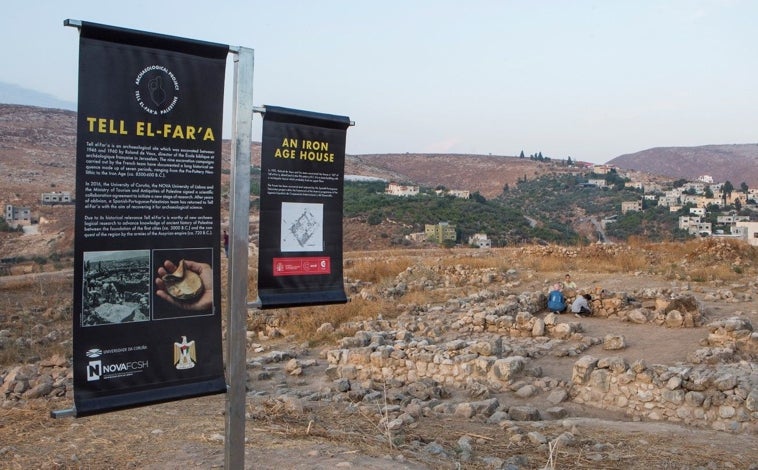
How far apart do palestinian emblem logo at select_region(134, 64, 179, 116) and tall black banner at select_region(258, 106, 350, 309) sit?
102cm

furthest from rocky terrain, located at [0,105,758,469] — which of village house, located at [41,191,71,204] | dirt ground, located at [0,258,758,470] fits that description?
village house, located at [41,191,71,204]

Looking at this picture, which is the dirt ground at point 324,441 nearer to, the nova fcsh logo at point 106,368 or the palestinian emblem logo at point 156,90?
Answer: the nova fcsh logo at point 106,368

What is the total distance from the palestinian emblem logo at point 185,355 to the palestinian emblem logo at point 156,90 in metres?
1.19

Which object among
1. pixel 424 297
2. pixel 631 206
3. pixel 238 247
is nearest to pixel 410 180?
pixel 631 206

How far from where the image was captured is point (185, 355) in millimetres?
3100

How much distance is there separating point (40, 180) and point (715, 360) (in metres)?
57.7

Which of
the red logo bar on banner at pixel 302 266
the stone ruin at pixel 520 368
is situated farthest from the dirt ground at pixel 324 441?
the red logo bar on banner at pixel 302 266

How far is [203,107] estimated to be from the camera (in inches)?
121

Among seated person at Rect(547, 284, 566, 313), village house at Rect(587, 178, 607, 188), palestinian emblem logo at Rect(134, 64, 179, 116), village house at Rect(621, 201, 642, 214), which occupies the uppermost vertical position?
village house at Rect(587, 178, 607, 188)

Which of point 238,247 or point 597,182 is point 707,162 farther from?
point 238,247

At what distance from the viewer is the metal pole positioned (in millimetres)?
3164

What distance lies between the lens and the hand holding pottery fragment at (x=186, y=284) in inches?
119

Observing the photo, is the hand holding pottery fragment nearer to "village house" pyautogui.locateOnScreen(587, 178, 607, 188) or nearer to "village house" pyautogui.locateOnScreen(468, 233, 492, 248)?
"village house" pyautogui.locateOnScreen(468, 233, 492, 248)

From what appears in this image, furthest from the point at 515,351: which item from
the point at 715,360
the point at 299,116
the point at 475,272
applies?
the point at 475,272
